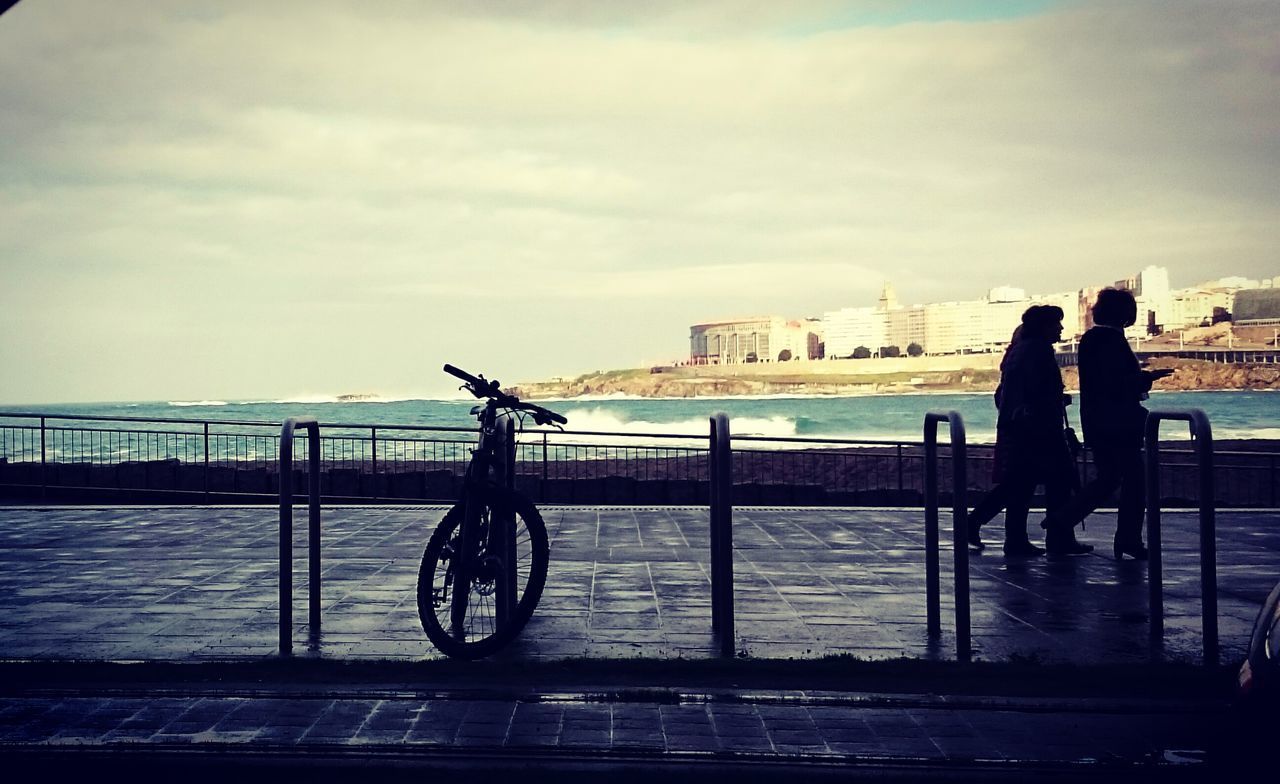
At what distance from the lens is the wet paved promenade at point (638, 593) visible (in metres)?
5.69

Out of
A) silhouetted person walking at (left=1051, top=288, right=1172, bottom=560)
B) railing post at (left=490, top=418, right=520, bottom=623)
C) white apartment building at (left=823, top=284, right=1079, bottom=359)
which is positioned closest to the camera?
railing post at (left=490, top=418, right=520, bottom=623)

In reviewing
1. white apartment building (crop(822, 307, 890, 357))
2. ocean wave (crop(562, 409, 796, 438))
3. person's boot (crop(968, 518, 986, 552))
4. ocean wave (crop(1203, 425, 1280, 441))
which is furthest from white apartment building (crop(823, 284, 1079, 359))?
person's boot (crop(968, 518, 986, 552))

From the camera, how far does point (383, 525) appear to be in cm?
1146

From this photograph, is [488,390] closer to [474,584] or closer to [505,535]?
[505,535]

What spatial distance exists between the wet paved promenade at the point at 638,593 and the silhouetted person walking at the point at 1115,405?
1.70 ft

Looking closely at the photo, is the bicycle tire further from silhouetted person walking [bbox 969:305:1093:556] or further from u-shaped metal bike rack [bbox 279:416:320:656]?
silhouetted person walking [bbox 969:305:1093:556]

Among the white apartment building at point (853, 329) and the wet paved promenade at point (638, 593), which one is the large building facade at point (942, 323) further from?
the wet paved promenade at point (638, 593)

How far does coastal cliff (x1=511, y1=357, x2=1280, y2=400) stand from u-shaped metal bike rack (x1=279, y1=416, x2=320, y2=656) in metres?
79.1

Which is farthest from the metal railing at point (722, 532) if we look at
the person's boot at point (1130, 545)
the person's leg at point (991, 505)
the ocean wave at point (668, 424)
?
the ocean wave at point (668, 424)

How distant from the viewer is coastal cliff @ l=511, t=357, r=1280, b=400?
294 ft

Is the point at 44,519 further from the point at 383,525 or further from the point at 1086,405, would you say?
the point at 1086,405

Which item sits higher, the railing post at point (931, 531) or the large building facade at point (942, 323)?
the large building facade at point (942, 323)

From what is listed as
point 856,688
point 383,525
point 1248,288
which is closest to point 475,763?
point 856,688

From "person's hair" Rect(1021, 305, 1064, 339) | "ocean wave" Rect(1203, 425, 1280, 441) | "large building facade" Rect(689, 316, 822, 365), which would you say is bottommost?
"ocean wave" Rect(1203, 425, 1280, 441)
